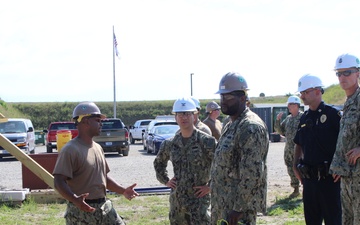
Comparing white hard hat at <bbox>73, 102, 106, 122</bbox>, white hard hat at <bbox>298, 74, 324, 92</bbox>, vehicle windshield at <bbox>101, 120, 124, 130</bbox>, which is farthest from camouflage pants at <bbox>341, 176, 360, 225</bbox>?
vehicle windshield at <bbox>101, 120, 124, 130</bbox>

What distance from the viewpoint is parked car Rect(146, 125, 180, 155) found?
24.5 m

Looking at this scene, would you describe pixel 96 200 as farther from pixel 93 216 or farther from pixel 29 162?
pixel 29 162

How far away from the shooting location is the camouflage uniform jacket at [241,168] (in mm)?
4367

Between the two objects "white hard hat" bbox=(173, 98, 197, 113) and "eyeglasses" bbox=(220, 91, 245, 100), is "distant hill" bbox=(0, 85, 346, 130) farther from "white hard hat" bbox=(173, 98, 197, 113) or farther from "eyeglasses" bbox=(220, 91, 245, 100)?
"eyeglasses" bbox=(220, 91, 245, 100)

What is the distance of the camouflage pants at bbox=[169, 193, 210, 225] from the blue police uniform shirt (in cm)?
130

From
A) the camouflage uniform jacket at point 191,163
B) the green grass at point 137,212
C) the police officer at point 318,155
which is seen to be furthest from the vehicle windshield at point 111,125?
the camouflage uniform jacket at point 191,163

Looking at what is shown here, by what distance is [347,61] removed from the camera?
5520 mm

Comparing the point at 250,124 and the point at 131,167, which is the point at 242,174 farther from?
the point at 131,167

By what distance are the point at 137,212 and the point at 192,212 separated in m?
4.55

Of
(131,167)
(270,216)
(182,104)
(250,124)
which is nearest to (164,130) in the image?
(131,167)

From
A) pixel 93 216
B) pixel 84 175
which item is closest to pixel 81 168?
pixel 84 175

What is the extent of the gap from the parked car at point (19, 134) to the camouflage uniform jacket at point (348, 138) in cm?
1983

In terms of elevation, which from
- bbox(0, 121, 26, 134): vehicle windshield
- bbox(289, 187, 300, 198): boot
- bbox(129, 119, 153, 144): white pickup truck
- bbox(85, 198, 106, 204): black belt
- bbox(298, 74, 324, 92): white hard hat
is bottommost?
bbox(129, 119, 153, 144): white pickup truck

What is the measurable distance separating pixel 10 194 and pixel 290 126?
220 inches
